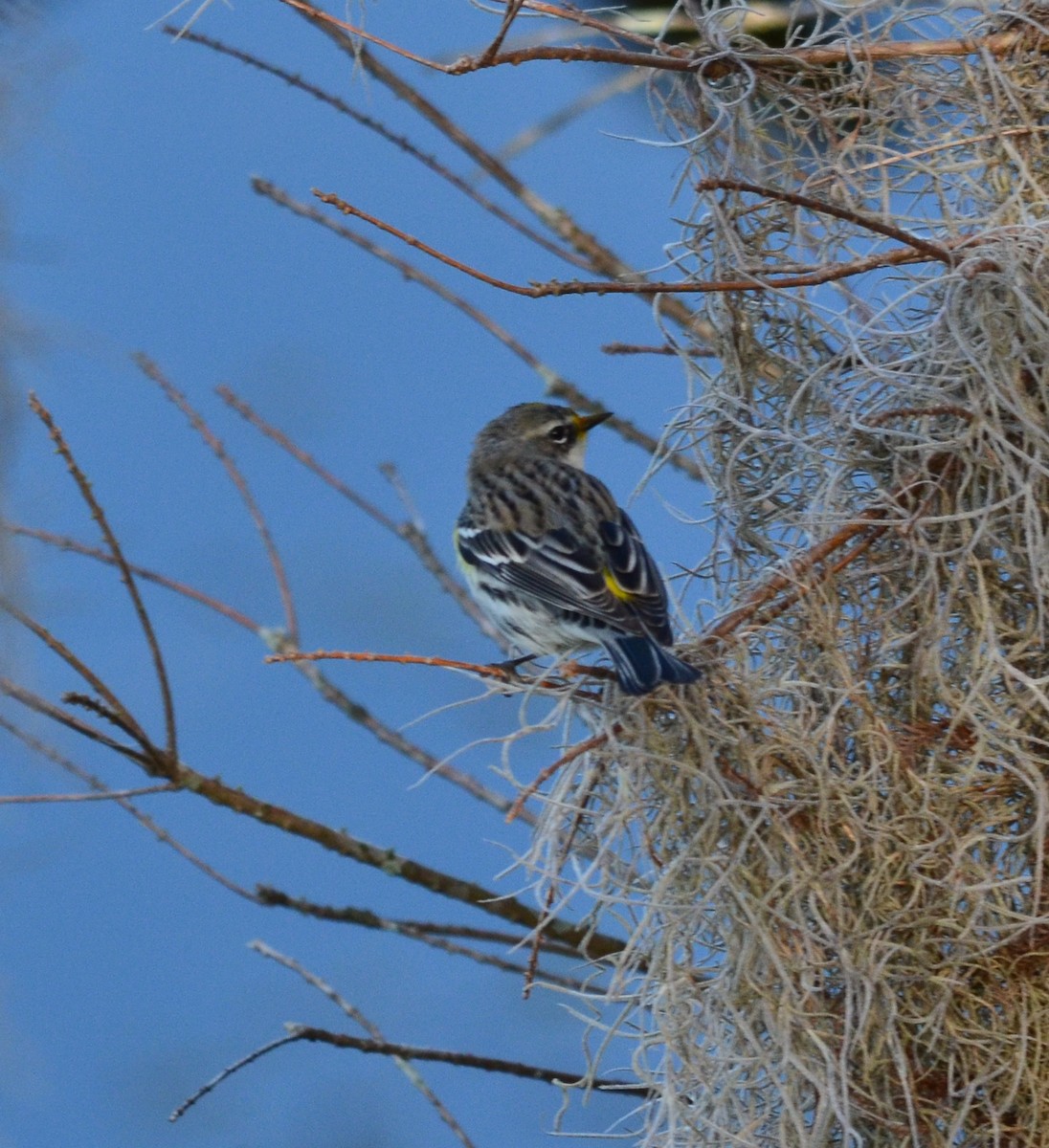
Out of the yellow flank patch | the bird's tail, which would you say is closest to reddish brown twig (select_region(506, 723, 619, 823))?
the bird's tail

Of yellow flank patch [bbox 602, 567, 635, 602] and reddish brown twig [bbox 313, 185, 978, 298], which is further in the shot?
yellow flank patch [bbox 602, 567, 635, 602]

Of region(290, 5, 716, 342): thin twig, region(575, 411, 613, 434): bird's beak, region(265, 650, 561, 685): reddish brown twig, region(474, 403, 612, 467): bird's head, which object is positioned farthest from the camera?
region(474, 403, 612, 467): bird's head

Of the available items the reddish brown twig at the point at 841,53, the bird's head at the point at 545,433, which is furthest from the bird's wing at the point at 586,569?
the reddish brown twig at the point at 841,53

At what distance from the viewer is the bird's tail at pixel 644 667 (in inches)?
80.5

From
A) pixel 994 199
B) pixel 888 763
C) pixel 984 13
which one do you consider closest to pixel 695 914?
pixel 888 763

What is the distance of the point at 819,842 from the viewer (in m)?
2.06

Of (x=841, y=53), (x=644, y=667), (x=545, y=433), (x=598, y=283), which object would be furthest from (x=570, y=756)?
(x=545, y=433)

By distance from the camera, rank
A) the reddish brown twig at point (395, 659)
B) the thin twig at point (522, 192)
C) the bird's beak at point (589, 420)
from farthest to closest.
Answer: the bird's beak at point (589, 420) → the thin twig at point (522, 192) → the reddish brown twig at point (395, 659)

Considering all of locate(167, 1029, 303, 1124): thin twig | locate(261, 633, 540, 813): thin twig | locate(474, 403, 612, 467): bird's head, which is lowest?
locate(167, 1029, 303, 1124): thin twig

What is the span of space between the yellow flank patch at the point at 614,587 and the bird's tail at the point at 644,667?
1.48 ft

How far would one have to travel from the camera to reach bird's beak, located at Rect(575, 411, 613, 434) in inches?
133

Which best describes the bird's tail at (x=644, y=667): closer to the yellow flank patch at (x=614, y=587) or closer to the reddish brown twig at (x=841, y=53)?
the yellow flank patch at (x=614, y=587)

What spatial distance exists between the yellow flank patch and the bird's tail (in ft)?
1.48

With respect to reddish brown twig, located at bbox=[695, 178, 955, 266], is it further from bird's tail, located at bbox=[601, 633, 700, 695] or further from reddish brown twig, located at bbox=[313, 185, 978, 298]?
bird's tail, located at bbox=[601, 633, 700, 695]
